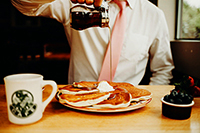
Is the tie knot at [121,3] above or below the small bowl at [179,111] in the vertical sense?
above

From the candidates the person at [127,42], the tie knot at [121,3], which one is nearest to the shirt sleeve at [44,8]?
the person at [127,42]

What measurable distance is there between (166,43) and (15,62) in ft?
9.74

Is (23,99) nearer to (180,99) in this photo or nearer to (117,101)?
(117,101)

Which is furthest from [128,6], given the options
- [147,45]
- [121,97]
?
[121,97]

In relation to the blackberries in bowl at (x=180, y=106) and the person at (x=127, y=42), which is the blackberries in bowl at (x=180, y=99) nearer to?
the blackberries in bowl at (x=180, y=106)

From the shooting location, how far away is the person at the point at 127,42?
1771 millimetres

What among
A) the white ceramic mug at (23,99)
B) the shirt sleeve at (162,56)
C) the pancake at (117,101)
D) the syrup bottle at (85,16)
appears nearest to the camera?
the white ceramic mug at (23,99)

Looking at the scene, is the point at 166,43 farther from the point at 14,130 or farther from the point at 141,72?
the point at 14,130

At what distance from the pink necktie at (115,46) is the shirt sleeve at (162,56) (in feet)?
1.48

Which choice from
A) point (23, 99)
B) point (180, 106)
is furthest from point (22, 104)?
point (180, 106)

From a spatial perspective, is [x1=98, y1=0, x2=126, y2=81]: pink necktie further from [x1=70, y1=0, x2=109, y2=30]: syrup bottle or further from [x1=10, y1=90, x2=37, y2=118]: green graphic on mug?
[x1=10, y1=90, x2=37, y2=118]: green graphic on mug

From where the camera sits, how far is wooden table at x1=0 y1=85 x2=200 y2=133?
696mm

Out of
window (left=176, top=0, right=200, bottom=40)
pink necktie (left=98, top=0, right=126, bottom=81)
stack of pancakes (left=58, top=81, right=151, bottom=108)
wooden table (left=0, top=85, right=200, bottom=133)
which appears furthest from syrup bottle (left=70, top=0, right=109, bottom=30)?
window (left=176, top=0, right=200, bottom=40)

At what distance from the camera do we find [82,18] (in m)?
0.92
